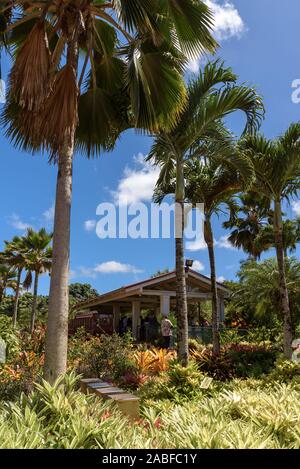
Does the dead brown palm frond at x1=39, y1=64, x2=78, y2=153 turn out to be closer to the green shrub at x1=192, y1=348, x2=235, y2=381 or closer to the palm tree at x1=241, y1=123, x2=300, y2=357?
the palm tree at x1=241, y1=123, x2=300, y2=357

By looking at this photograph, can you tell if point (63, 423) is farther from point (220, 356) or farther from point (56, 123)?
point (220, 356)

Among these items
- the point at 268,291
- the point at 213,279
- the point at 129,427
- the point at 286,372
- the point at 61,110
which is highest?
the point at 61,110

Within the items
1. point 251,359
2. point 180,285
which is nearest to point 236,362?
point 251,359

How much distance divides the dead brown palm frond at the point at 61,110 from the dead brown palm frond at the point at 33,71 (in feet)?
0.58

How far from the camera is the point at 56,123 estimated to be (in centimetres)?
627

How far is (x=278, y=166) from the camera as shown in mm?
12641

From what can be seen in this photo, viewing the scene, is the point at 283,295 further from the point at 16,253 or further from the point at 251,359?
the point at 16,253

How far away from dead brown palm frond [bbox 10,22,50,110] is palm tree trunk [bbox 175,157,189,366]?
15.9 feet

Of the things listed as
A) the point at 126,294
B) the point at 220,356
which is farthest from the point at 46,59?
the point at 126,294

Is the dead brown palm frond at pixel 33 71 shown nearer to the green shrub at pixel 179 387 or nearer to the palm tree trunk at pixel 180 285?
the palm tree trunk at pixel 180 285

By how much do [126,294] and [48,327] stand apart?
1384 centimetres

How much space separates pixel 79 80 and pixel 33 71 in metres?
1.22

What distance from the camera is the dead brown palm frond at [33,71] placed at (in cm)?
632

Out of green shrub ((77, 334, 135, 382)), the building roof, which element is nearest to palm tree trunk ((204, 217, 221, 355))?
the building roof
